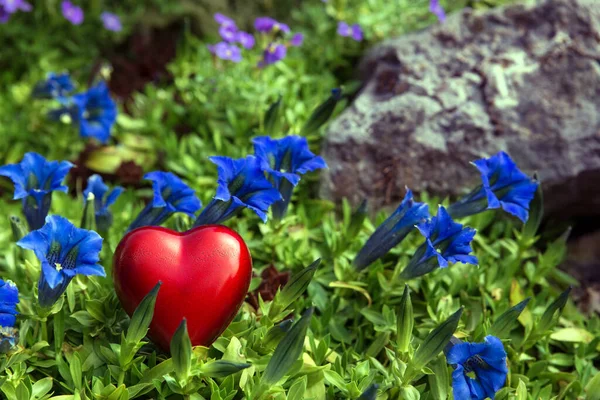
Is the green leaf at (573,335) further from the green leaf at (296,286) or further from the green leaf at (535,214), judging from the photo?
the green leaf at (296,286)

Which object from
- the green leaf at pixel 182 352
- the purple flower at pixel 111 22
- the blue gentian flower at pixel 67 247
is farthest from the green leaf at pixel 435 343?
the purple flower at pixel 111 22

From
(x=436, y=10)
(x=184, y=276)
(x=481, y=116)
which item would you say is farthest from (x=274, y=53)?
(x=184, y=276)

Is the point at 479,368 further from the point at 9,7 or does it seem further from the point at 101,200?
the point at 9,7

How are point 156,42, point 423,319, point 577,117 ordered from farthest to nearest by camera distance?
1. point 156,42
2. point 577,117
3. point 423,319

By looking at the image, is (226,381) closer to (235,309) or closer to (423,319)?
(235,309)

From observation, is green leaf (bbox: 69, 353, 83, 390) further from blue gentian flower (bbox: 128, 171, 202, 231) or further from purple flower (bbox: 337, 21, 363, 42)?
purple flower (bbox: 337, 21, 363, 42)

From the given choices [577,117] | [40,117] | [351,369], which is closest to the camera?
[351,369]

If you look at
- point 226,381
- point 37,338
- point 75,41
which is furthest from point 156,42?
point 226,381
